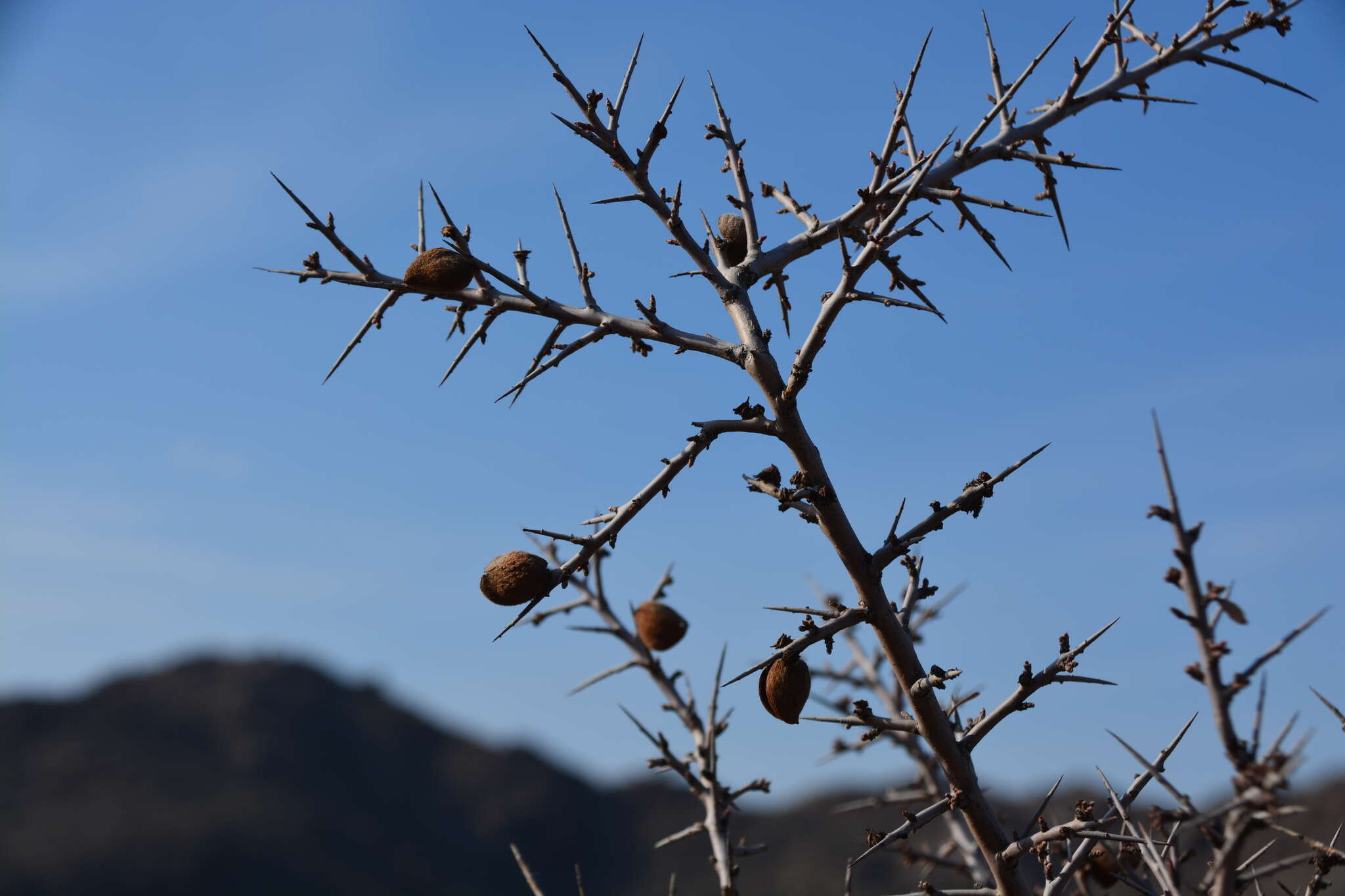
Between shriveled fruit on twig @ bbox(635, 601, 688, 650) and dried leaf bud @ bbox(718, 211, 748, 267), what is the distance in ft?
5.08

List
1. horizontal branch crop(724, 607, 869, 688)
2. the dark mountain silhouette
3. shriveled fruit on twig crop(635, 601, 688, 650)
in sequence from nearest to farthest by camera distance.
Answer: horizontal branch crop(724, 607, 869, 688), shriveled fruit on twig crop(635, 601, 688, 650), the dark mountain silhouette

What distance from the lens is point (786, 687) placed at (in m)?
2.73

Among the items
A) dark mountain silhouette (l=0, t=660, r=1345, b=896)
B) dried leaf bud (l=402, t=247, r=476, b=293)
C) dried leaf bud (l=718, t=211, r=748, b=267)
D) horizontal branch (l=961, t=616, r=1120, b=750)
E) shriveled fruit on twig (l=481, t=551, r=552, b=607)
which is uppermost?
dark mountain silhouette (l=0, t=660, r=1345, b=896)

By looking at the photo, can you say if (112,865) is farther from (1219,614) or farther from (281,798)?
(1219,614)

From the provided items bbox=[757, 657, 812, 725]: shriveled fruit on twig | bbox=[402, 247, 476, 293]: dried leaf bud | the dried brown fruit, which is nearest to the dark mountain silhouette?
the dried brown fruit

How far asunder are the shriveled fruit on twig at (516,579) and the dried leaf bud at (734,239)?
124 cm

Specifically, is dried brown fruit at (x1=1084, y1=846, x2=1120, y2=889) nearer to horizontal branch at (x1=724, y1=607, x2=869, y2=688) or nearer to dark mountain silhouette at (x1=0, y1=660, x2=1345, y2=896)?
horizontal branch at (x1=724, y1=607, x2=869, y2=688)

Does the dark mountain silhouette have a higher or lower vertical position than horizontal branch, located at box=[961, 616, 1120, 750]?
higher

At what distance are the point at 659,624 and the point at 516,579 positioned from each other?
1.55 m

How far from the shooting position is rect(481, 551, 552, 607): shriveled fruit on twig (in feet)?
8.96

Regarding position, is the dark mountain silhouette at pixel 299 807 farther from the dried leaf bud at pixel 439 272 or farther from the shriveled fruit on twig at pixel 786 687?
the dried leaf bud at pixel 439 272

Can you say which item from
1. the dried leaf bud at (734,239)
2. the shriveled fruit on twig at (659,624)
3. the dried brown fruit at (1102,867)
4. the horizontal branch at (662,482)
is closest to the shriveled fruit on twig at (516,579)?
the horizontal branch at (662,482)

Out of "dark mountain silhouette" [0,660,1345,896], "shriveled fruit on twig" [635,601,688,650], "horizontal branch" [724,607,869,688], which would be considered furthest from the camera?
"dark mountain silhouette" [0,660,1345,896]

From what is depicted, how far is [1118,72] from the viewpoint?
10.9 ft
